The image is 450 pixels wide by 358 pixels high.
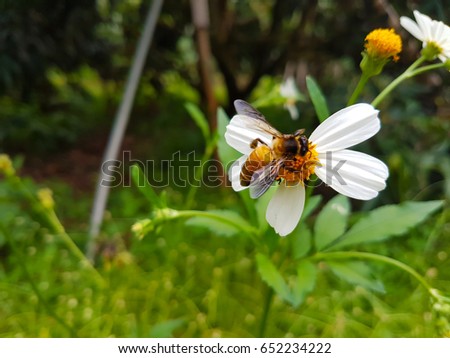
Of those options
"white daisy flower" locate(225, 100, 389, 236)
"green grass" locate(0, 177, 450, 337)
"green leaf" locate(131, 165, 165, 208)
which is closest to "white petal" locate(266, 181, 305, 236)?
"white daisy flower" locate(225, 100, 389, 236)

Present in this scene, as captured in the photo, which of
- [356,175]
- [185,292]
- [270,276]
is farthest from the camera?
[185,292]

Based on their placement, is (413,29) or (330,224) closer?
(413,29)

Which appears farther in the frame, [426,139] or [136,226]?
[426,139]

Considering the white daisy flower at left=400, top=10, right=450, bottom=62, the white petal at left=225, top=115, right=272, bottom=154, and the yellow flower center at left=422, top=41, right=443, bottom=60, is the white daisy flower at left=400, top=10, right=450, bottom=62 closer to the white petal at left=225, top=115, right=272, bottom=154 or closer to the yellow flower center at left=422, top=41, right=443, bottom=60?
the yellow flower center at left=422, top=41, right=443, bottom=60

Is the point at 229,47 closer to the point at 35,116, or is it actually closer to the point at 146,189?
the point at 35,116

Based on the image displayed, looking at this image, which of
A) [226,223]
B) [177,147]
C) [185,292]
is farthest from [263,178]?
[177,147]

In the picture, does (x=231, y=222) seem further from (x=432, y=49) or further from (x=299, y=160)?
(x=432, y=49)
